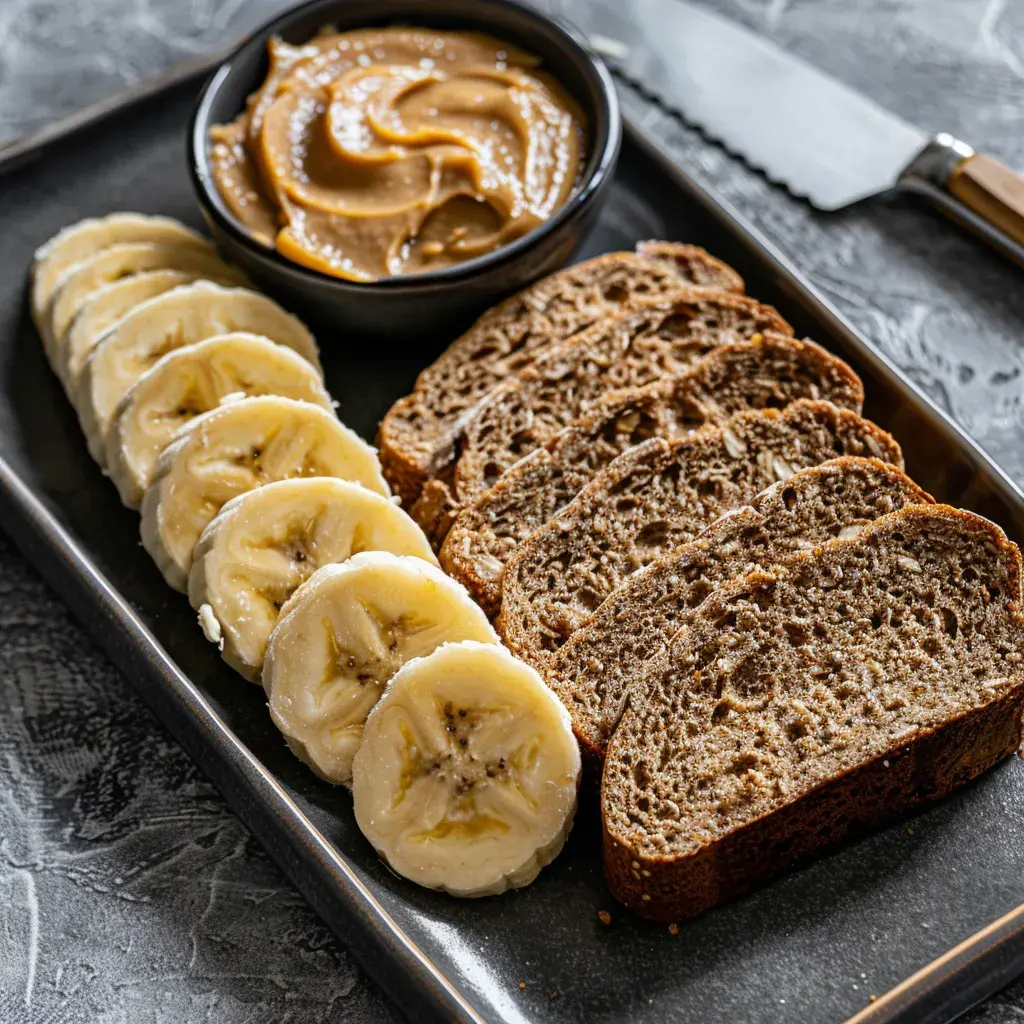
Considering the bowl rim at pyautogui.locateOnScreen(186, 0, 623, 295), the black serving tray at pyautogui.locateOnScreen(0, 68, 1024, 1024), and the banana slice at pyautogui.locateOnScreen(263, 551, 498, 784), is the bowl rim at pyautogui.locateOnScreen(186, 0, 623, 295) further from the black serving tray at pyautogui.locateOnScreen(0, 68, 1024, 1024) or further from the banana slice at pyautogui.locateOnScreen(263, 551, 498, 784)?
the banana slice at pyautogui.locateOnScreen(263, 551, 498, 784)

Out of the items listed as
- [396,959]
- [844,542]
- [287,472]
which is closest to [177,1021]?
[396,959]

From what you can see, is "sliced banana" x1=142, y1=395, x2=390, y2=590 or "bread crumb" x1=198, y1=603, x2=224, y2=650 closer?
"bread crumb" x1=198, y1=603, x2=224, y2=650

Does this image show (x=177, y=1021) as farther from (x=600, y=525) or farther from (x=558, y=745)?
(x=600, y=525)

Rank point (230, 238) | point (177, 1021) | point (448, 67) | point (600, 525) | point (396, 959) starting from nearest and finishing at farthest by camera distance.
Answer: point (396, 959) < point (177, 1021) < point (600, 525) < point (230, 238) < point (448, 67)

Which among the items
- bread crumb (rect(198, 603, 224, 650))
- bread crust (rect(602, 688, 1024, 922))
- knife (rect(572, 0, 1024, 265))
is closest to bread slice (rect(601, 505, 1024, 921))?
bread crust (rect(602, 688, 1024, 922))

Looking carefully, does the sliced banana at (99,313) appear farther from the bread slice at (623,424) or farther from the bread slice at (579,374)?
the bread slice at (623,424)

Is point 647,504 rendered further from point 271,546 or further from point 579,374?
point 271,546
